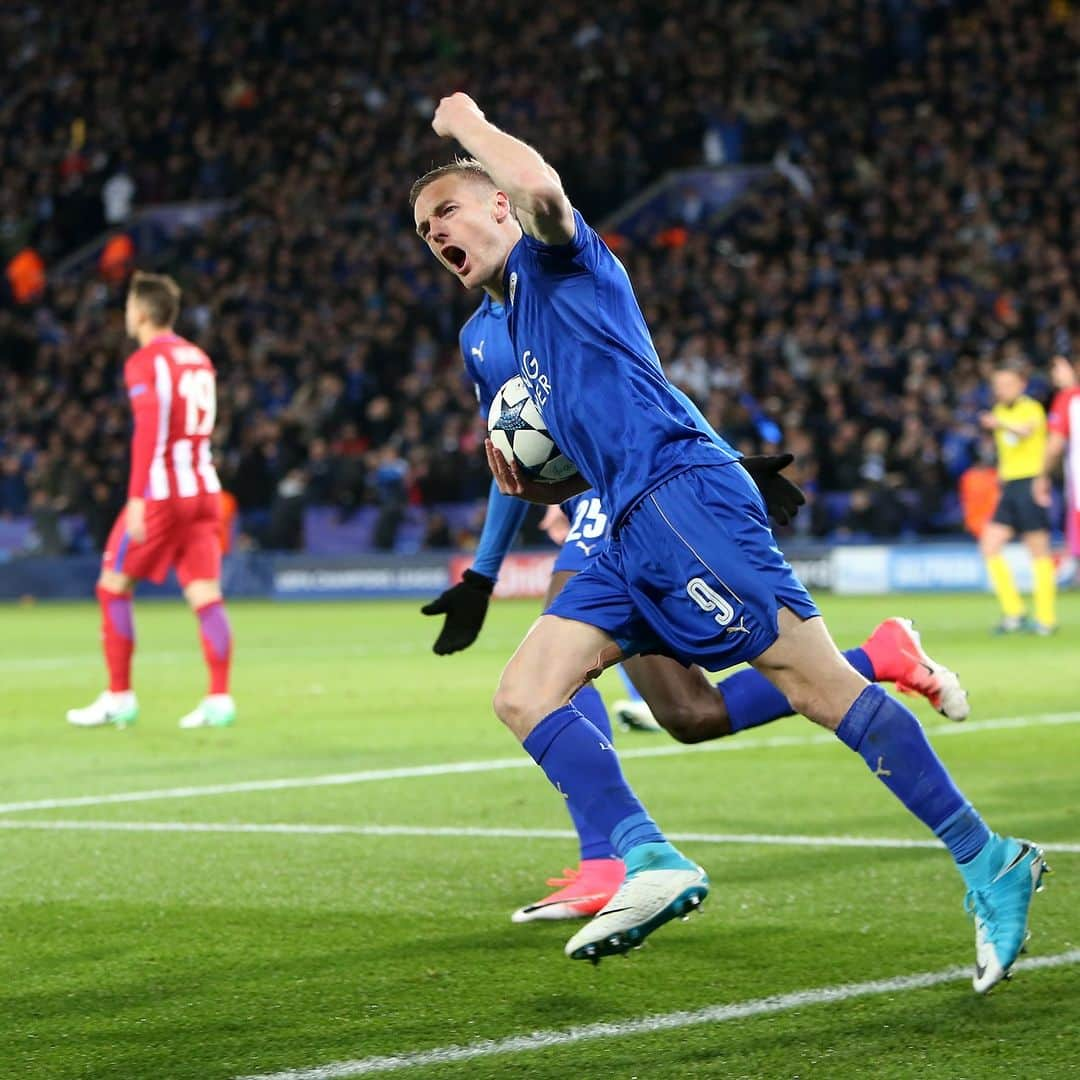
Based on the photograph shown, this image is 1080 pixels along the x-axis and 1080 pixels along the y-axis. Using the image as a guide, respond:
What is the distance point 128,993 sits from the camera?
488 centimetres

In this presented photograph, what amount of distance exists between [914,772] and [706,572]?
0.66m

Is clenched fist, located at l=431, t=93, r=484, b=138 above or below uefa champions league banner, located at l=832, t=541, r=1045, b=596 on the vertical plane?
above

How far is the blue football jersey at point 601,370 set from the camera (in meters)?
4.84

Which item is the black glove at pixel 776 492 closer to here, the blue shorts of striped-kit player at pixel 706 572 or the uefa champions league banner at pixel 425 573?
the blue shorts of striped-kit player at pixel 706 572

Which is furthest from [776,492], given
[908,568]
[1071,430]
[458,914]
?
[908,568]

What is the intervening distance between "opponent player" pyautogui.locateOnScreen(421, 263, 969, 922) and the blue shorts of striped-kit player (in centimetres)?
62

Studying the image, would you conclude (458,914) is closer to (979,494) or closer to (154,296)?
(154,296)

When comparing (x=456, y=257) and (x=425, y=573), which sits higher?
(x=456, y=257)

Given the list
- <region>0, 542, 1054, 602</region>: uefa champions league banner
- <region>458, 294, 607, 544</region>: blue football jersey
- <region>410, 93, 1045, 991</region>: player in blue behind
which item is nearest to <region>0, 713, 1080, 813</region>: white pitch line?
<region>458, 294, 607, 544</region>: blue football jersey

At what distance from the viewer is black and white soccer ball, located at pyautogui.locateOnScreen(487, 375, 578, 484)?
5.31 metres

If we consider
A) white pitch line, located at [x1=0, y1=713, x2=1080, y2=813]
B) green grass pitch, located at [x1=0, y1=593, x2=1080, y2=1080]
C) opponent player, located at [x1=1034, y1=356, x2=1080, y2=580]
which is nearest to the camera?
green grass pitch, located at [x1=0, y1=593, x2=1080, y2=1080]

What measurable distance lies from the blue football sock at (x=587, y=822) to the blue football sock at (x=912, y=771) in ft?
2.13

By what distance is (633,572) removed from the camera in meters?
4.86

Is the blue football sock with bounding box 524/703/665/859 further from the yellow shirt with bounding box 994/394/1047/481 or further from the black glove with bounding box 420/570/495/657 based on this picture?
the yellow shirt with bounding box 994/394/1047/481
